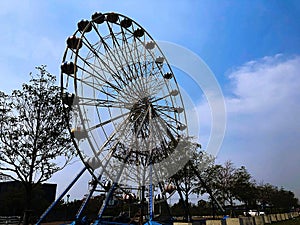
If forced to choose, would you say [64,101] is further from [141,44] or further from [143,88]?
[141,44]

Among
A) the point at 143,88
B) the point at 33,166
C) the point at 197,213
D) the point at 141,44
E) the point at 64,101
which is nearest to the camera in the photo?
the point at 64,101

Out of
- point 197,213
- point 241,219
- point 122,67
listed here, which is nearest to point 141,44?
point 122,67

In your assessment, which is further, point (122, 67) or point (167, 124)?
point (167, 124)

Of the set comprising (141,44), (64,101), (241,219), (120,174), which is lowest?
(241,219)

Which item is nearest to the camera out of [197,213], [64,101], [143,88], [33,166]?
[64,101]

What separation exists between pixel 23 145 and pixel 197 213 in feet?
121

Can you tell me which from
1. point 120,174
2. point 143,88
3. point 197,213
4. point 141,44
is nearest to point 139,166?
point 120,174

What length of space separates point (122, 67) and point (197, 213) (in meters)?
36.3

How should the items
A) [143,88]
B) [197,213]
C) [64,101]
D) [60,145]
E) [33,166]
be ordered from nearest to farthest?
[64,101] < [33,166] < [60,145] < [143,88] < [197,213]

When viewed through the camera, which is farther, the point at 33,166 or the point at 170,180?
the point at 170,180

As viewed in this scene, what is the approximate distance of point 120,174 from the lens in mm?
14695

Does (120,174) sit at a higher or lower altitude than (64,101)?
lower

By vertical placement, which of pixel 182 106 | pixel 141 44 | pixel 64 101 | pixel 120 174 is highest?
pixel 141 44

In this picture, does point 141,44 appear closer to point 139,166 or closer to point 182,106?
point 182,106
